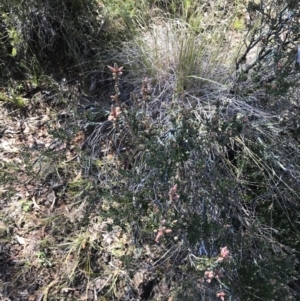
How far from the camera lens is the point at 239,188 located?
2492 millimetres

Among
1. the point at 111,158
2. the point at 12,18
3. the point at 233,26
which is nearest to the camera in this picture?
the point at 111,158

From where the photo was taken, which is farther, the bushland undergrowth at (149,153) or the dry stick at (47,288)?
the dry stick at (47,288)

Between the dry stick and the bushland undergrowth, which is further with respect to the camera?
the dry stick

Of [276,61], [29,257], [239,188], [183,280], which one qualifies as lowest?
[29,257]

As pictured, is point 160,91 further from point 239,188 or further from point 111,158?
point 239,188

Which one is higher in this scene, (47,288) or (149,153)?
(149,153)

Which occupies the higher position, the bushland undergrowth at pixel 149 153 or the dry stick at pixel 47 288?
the bushland undergrowth at pixel 149 153

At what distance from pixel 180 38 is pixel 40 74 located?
87cm

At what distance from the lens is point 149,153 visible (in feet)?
6.75

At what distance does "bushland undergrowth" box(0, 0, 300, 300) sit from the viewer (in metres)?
2.16

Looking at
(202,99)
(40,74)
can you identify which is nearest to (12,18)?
(40,74)

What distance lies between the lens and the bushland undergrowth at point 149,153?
216 centimetres

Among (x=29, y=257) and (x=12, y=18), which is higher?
(x=12, y=18)

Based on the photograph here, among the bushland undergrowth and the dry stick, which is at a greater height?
the bushland undergrowth
